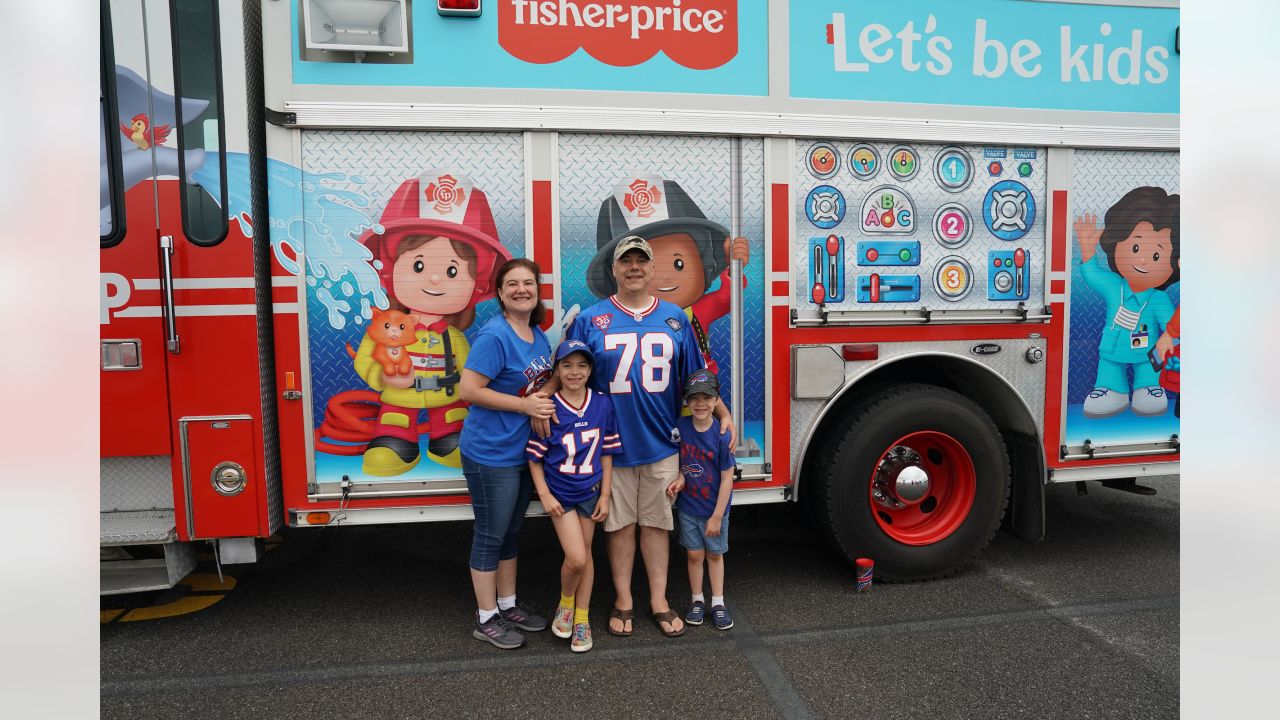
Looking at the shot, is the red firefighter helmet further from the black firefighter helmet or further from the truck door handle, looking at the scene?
A: the truck door handle

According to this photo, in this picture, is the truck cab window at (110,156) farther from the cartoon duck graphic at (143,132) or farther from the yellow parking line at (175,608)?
the yellow parking line at (175,608)

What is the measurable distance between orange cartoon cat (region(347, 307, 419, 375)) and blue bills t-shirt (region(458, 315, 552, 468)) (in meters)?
0.37

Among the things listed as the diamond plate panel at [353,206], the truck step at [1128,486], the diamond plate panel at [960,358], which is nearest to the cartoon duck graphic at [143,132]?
the diamond plate panel at [353,206]

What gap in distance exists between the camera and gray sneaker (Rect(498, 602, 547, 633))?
3496 mm

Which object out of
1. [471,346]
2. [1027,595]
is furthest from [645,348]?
[1027,595]

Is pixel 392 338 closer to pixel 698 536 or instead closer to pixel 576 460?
pixel 576 460

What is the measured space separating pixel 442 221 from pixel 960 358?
2.69 meters

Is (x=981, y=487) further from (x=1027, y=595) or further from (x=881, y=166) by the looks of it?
(x=881, y=166)

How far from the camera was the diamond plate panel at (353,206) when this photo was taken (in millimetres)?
3301

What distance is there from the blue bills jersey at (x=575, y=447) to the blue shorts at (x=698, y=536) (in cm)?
51

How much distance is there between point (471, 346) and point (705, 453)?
1.17 meters

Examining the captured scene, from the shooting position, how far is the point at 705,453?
3.40 meters

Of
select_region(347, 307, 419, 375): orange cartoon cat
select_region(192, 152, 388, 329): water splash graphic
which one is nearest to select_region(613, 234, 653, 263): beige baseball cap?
select_region(347, 307, 419, 375): orange cartoon cat

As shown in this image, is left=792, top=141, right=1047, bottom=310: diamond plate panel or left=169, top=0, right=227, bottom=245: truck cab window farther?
left=792, top=141, right=1047, bottom=310: diamond plate panel
